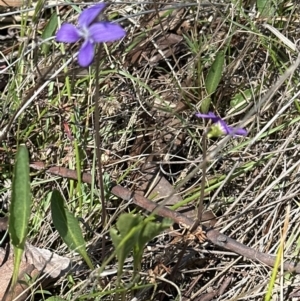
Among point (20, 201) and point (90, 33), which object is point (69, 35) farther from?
point (20, 201)

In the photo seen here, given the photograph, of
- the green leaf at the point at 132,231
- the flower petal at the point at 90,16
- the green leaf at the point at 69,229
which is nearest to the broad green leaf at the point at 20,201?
the green leaf at the point at 69,229

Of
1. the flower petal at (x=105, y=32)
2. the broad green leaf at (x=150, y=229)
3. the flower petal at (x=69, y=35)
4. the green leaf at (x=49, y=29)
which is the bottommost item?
the broad green leaf at (x=150, y=229)

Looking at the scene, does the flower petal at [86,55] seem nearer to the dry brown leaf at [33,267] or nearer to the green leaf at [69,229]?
the green leaf at [69,229]

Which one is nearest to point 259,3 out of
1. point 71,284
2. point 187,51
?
point 187,51

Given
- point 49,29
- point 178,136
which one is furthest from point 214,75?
point 49,29

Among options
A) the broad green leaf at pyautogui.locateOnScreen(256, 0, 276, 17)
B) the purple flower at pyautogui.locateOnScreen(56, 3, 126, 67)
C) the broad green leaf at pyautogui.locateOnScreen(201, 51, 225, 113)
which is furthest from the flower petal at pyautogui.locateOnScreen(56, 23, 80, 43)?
the broad green leaf at pyautogui.locateOnScreen(256, 0, 276, 17)

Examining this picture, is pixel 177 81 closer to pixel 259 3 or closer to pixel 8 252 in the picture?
pixel 259 3
